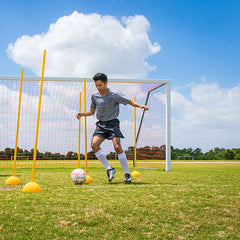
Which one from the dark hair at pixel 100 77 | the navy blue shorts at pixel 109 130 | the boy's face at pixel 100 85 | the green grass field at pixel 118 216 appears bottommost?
the green grass field at pixel 118 216

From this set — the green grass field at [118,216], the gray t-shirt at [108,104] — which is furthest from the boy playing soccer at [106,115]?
the green grass field at [118,216]

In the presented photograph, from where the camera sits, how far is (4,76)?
10.6m

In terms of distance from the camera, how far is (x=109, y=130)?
527 centimetres

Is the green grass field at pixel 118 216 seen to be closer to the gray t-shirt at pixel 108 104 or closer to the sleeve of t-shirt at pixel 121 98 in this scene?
the gray t-shirt at pixel 108 104

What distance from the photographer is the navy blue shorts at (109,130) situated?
206 inches

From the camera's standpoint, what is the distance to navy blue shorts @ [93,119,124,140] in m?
5.24

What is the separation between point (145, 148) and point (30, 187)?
26.8 ft

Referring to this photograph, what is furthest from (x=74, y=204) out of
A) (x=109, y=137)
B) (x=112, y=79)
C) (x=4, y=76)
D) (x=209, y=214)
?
(x=4, y=76)

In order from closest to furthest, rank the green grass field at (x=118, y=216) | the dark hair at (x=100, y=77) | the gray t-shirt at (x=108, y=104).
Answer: the green grass field at (x=118, y=216) < the dark hair at (x=100, y=77) < the gray t-shirt at (x=108, y=104)

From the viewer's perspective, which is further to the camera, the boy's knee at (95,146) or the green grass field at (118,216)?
the boy's knee at (95,146)

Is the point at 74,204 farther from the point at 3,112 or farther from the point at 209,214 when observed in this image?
the point at 3,112

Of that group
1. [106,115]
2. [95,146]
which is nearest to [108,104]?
[106,115]

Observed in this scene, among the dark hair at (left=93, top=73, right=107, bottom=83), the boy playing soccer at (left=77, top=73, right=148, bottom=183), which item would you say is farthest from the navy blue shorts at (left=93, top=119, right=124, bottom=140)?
the dark hair at (left=93, top=73, right=107, bottom=83)

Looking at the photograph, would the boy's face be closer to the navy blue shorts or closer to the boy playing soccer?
the boy playing soccer
